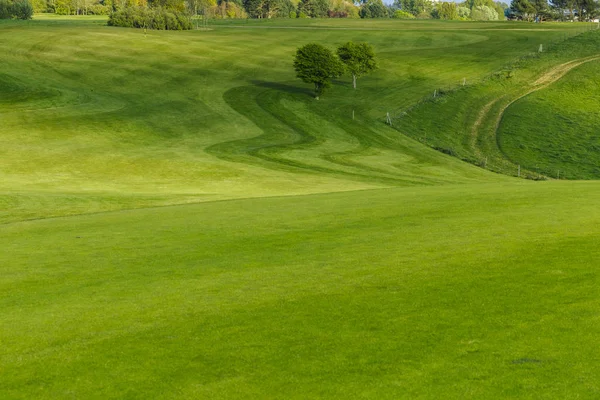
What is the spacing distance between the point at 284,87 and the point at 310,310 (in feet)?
333

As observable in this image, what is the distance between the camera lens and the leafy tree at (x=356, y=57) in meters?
118

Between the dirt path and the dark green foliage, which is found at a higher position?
the dark green foliage

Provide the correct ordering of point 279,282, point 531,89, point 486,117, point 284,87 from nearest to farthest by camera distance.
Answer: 1. point 279,282
2. point 486,117
3. point 284,87
4. point 531,89

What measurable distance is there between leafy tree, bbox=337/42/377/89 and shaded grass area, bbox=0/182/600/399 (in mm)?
93705

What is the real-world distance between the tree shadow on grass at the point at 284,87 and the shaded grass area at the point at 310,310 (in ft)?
285

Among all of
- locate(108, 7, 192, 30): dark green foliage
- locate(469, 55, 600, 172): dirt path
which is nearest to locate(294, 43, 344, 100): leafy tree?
locate(469, 55, 600, 172): dirt path

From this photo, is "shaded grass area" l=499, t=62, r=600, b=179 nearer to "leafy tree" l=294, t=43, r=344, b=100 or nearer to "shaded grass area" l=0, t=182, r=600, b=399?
"leafy tree" l=294, t=43, r=344, b=100

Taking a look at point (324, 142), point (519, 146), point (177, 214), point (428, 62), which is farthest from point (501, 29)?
point (177, 214)

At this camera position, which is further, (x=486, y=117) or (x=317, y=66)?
(x=317, y=66)

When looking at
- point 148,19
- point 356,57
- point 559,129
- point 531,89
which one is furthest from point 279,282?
point 148,19

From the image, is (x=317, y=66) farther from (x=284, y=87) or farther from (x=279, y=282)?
(x=279, y=282)

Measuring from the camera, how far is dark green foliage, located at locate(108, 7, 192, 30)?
176 m

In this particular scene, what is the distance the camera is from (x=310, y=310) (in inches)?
595

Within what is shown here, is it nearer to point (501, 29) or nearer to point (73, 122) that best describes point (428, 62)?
point (501, 29)
